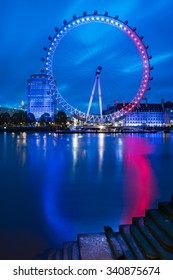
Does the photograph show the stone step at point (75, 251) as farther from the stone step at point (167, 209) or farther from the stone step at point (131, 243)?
the stone step at point (167, 209)

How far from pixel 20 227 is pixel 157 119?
11591 centimetres

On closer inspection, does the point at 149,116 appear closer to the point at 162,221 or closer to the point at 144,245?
the point at 162,221

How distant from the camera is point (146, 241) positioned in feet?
13.8

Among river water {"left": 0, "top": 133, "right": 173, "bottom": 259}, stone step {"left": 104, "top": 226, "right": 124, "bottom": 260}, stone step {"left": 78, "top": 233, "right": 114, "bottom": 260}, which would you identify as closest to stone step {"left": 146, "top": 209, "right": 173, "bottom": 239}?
stone step {"left": 104, "top": 226, "right": 124, "bottom": 260}

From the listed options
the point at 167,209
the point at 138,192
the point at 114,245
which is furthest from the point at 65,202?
the point at 114,245

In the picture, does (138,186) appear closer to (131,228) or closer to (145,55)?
(131,228)

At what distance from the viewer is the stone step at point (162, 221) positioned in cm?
421

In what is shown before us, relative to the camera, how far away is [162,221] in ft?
15.1

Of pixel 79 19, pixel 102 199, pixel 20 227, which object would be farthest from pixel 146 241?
pixel 79 19

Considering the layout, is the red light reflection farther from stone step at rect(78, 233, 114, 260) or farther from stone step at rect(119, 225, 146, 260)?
stone step at rect(78, 233, 114, 260)

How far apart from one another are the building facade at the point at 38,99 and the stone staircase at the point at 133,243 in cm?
10811

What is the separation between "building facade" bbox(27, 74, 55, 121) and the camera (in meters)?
112

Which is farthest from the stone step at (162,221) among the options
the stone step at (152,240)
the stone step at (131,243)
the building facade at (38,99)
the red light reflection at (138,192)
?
the building facade at (38,99)

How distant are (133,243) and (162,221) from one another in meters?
0.62
